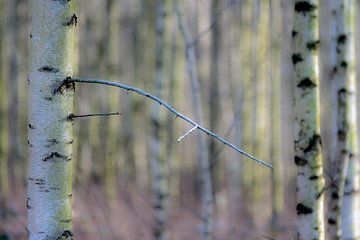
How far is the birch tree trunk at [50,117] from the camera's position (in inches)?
102

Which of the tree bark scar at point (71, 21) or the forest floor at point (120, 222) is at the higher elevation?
the tree bark scar at point (71, 21)

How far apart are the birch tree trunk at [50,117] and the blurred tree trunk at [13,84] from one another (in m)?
8.82

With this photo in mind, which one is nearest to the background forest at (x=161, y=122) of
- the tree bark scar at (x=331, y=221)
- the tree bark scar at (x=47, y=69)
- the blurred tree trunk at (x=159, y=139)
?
the blurred tree trunk at (x=159, y=139)

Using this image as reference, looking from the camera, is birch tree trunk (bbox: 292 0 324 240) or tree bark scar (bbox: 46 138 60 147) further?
birch tree trunk (bbox: 292 0 324 240)

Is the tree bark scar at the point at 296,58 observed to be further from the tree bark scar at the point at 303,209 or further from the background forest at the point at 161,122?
the background forest at the point at 161,122

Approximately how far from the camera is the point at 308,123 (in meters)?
3.36

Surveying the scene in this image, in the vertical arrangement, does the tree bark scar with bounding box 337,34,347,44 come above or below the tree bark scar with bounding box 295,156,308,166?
above

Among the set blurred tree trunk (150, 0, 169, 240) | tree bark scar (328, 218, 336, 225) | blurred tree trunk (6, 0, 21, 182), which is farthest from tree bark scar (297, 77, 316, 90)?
blurred tree trunk (6, 0, 21, 182)

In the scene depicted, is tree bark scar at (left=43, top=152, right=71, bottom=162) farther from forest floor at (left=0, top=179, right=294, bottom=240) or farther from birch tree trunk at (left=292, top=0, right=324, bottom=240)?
forest floor at (left=0, top=179, right=294, bottom=240)

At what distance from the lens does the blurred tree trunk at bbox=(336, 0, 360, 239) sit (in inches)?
149

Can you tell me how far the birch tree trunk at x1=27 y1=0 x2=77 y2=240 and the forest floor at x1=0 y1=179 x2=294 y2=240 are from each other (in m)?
5.27

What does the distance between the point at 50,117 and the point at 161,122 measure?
15.4 feet

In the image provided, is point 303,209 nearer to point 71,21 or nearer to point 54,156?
point 54,156

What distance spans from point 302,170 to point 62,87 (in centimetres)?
161
